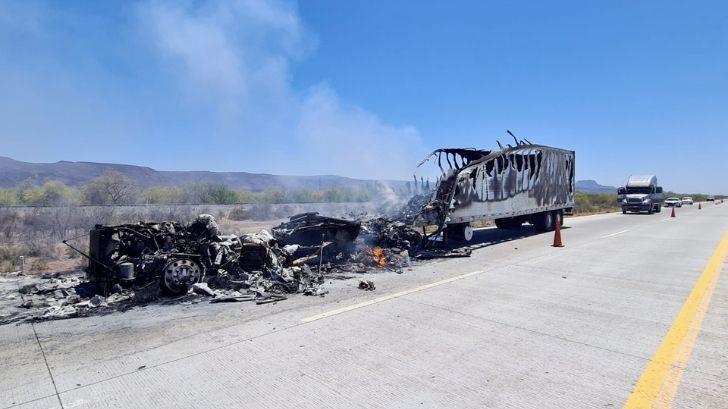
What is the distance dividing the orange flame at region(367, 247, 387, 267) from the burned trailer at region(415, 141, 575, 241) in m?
1.40

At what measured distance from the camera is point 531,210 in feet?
48.4

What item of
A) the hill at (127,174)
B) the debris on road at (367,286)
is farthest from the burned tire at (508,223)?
the hill at (127,174)

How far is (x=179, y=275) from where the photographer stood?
655 cm

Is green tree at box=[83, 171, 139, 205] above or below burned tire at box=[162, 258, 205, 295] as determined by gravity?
above

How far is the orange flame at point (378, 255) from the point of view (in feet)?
29.7

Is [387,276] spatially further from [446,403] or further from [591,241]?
[591,241]

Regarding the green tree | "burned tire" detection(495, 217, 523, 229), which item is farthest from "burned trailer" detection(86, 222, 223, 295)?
the green tree

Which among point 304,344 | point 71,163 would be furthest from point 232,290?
point 71,163

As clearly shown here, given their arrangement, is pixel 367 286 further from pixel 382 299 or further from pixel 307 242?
pixel 307 242

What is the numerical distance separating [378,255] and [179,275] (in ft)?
14.3

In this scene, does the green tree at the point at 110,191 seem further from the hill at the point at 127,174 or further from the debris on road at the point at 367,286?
the hill at the point at 127,174

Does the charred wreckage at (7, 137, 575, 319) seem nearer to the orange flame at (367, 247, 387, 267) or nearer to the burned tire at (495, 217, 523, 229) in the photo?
the orange flame at (367, 247, 387, 267)

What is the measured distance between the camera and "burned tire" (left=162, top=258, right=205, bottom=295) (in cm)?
642

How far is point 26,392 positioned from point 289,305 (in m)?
→ 3.00
